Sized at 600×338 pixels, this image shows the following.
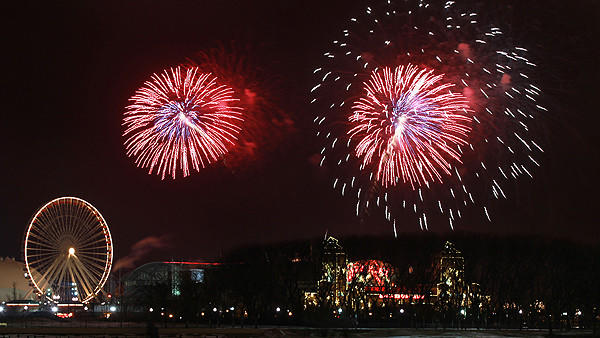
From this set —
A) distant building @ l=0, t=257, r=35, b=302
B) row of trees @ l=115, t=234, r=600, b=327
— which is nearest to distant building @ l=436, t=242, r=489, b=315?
row of trees @ l=115, t=234, r=600, b=327

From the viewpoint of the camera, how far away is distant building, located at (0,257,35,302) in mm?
183587

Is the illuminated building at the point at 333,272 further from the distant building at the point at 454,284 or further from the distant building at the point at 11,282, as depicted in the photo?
the distant building at the point at 11,282

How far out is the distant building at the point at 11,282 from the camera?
602ft

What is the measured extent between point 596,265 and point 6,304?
11869 centimetres

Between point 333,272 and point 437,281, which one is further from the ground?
point 333,272

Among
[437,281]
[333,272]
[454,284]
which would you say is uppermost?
[333,272]

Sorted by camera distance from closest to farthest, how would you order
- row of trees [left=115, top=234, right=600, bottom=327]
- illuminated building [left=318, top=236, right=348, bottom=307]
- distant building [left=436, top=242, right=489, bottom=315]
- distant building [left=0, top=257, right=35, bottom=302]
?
row of trees [left=115, top=234, right=600, bottom=327] → distant building [left=436, top=242, right=489, bottom=315] → illuminated building [left=318, top=236, right=348, bottom=307] → distant building [left=0, top=257, right=35, bottom=302]

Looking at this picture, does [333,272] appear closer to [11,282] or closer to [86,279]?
[86,279]

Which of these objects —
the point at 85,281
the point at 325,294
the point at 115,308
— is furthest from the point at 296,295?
the point at 115,308

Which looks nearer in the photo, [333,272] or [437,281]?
[437,281]

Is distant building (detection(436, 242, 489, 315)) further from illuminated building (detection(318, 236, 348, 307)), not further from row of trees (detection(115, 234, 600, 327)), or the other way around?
illuminated building (detection(318, 236, 348, 307))

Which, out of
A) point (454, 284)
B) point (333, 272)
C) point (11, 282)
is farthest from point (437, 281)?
point (11, 282)

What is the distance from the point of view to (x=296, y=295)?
95812 millimetres

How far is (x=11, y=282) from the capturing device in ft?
622
